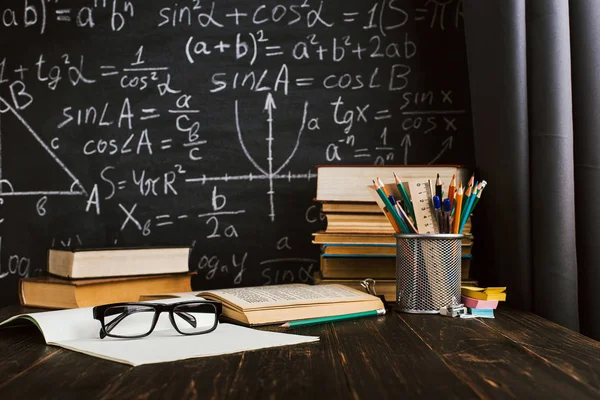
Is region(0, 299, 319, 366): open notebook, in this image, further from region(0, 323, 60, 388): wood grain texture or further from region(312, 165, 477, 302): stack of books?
region(312, 165, 477, 302): stack of books

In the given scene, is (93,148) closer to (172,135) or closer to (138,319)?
(172,135)

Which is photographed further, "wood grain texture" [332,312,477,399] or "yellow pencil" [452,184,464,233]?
"yellow pencil" [452,184,464,233]

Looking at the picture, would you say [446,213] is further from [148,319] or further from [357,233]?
[148,319]

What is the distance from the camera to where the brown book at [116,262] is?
1.30m

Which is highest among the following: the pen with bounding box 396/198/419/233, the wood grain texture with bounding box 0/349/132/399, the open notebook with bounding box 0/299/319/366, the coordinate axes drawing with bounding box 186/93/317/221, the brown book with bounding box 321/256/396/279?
the coordinate axes drawing with bounding box 186/93/317/221

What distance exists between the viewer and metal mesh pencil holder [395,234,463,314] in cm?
114

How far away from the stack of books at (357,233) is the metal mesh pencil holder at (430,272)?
0.50 feet

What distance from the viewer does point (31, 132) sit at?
168 cm

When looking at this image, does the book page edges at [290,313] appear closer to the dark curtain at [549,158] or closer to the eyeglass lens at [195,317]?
the eyeglass lens at [195,317]

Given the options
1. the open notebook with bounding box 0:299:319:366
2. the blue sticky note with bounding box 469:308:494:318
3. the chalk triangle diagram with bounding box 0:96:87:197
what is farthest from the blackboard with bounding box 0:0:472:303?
the open notebook with bounding box 0:299:319:366

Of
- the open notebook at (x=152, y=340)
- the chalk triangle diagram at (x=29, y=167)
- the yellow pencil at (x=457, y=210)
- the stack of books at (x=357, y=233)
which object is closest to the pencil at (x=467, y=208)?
the yellow pencil at (x=457, y=210)

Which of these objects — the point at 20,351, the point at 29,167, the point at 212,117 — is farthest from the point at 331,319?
the point at 29,167

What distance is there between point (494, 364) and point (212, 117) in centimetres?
112

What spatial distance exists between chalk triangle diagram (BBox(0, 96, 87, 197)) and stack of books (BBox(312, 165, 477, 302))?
0.70m
